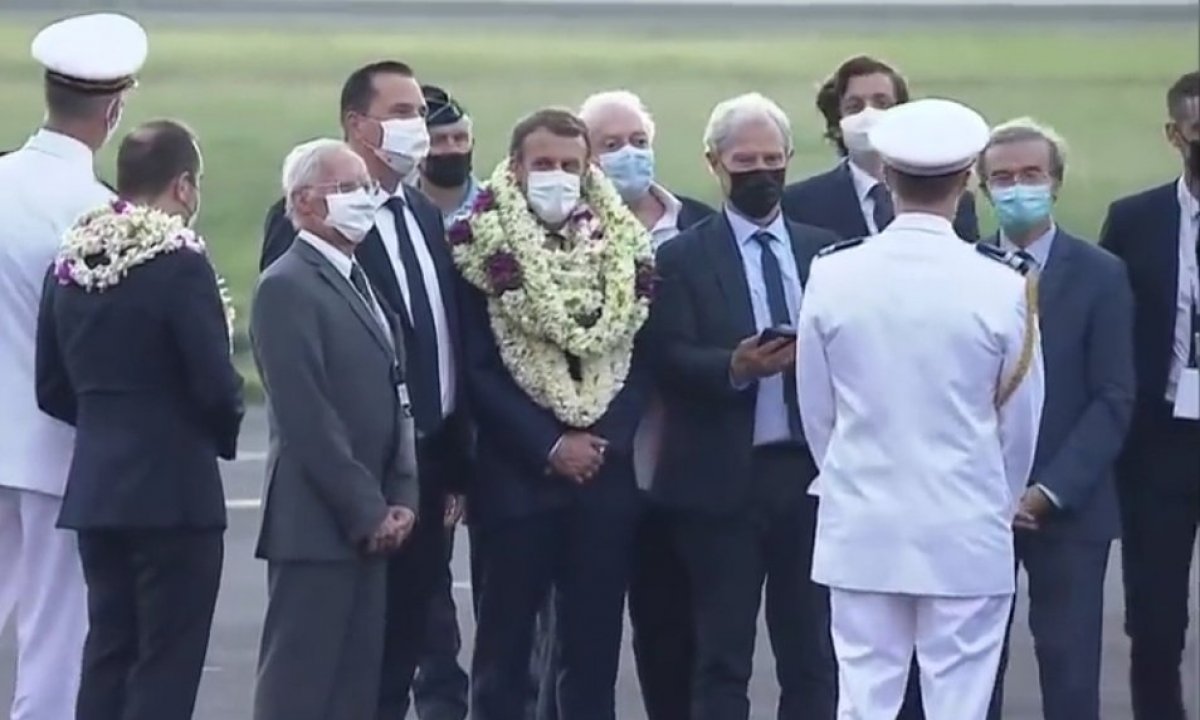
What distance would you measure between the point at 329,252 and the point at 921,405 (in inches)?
60.1

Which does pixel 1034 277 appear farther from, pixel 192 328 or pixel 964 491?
pixel 192 328

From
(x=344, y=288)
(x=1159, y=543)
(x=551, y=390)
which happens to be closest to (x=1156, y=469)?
(x=1159, y=543)

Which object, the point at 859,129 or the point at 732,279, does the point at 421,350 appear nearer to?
the point at 732,279

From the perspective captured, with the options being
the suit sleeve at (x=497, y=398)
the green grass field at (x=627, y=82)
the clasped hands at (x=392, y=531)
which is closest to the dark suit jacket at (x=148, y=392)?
the clasped hands at (x=392, y=531)

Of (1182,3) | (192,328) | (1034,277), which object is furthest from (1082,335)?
(1182,3)

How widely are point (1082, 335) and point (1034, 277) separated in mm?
790

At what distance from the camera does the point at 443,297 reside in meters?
7.55

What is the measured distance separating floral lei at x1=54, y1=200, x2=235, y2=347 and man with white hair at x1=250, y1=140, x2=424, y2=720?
26 centimetres

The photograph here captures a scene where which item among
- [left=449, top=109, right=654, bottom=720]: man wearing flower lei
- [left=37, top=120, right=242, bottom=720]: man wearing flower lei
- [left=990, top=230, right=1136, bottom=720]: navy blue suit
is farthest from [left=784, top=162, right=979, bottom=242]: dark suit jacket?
[left=37, top=120, right=242, bottom=720]: man wearing flower lei

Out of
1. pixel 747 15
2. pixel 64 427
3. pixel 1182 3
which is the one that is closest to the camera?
pixel 64 427

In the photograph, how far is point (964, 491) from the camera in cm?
657

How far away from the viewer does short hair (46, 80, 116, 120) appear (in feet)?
24.1

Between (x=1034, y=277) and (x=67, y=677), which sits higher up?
(x=1034, y=277)

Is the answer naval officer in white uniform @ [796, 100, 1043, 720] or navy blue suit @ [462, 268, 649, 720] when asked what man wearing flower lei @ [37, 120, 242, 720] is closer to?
navy blue suit @ [462, 268, 649, 720]
